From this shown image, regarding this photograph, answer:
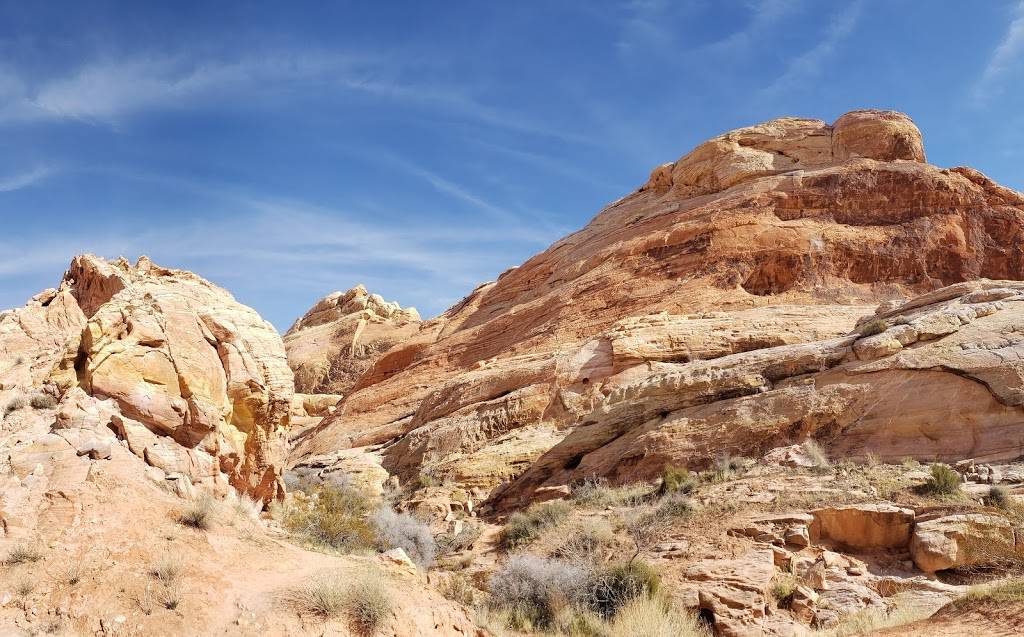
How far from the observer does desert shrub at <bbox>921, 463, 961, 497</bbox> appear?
11547 mm

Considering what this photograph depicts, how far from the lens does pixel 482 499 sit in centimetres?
1950

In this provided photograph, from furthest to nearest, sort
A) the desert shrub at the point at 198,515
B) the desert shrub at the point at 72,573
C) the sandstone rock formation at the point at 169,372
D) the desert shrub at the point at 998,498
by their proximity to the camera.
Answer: the desert shrub at the point at 998,498, the sandstone rock formation at the point at 169,372, the desert shrub at the point at 198,515, the desert shrub at the point at 72,573

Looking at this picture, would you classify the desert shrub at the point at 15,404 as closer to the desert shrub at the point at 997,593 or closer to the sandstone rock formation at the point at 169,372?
the sandstone rock formation at the point at 169,372

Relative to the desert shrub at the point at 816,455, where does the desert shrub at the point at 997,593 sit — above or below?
below

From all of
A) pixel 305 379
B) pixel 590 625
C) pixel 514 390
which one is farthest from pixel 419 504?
pixel 305 379

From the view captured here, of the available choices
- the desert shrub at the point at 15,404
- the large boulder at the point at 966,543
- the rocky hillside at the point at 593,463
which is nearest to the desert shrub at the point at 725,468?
the rocky hillside at the point at 593,463

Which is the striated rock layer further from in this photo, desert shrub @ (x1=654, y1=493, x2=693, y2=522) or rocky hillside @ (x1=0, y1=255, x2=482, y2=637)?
rocky hillside @ (x1=0, y1=255, x2=482, y2=637)

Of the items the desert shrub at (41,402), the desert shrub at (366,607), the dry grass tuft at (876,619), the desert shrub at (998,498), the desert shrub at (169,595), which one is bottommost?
the dry grass tuft at (876,619)

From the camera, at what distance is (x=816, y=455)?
14344 millimetres

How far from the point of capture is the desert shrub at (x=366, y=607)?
21.4 ft

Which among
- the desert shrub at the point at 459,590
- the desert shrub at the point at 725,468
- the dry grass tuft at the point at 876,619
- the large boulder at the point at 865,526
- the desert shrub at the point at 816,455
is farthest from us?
the desert shrub at the point at 725,468

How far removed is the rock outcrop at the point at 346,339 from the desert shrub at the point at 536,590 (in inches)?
1554

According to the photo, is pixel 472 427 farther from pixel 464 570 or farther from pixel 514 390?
pixel 464 570

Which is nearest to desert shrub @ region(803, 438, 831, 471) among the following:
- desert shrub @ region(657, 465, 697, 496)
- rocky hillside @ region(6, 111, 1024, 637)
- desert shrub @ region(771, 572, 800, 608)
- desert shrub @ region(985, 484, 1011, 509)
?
rocky hillside @ region(6, 111, 1024, 637)
